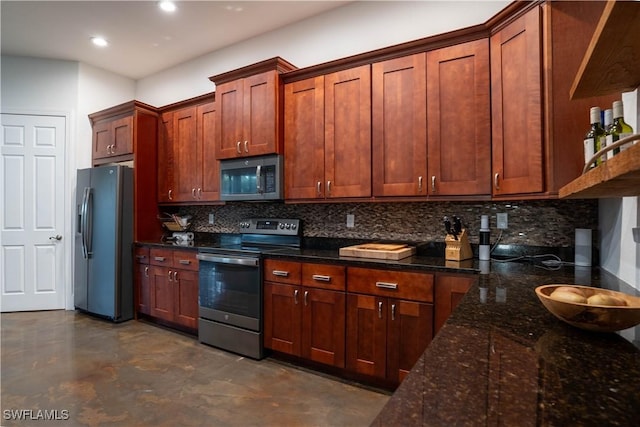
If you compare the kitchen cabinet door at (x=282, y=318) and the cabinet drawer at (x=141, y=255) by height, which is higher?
the cabinet drawer at (x=141, y=255)

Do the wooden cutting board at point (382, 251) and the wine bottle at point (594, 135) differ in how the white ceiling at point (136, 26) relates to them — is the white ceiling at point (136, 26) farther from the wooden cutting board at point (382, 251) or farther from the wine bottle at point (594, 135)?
the wine bottle at point (594, 135)

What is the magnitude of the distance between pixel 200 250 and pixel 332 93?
188cm

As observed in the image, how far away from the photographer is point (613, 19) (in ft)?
2.43

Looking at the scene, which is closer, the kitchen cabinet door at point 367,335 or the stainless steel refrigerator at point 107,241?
the kitchen cabinet door at point 367,335

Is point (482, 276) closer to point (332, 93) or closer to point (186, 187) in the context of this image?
point (332, 93)

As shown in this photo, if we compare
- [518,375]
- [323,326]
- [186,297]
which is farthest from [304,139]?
[518,375]

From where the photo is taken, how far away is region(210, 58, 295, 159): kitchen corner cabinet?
Answer: 3.05 meters

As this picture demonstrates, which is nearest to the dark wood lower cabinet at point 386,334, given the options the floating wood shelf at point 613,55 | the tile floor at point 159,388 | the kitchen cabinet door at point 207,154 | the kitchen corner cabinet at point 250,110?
the tile floor at point 159,388

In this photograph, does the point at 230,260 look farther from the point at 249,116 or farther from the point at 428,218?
the point at 428,218

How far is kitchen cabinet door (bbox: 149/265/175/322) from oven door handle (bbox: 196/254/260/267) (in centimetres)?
67

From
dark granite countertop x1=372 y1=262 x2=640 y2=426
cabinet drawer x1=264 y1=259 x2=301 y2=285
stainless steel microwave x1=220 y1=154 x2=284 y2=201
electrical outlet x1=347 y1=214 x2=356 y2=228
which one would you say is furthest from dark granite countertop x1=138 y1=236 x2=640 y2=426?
stainless steel microwave x1=220 y1=154 x2=284 y2=201

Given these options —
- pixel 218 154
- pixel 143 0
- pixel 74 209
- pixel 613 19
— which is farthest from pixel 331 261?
pixel 74 209

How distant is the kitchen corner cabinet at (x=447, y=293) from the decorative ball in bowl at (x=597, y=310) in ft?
3.54

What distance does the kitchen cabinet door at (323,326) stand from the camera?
2.48 m
